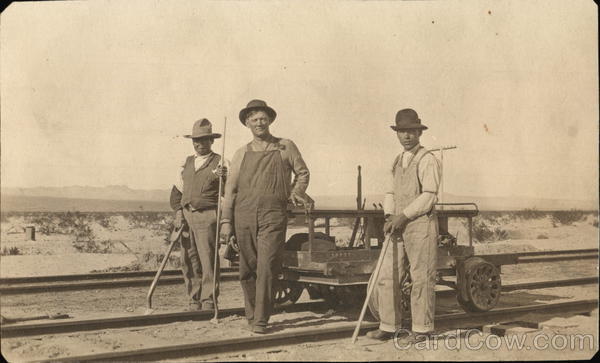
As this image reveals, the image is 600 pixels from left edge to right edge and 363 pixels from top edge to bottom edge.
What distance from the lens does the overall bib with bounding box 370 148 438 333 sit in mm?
5953

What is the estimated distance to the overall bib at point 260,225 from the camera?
6.39m

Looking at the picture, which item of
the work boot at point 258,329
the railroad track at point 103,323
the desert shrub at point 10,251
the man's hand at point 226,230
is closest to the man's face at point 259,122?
the man's hand at point 226,230

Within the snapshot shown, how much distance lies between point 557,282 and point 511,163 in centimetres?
225

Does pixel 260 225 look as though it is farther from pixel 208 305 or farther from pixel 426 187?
pixel 426 187

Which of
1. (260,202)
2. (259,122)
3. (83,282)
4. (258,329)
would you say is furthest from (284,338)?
(83,282)

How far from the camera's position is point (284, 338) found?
604 cm

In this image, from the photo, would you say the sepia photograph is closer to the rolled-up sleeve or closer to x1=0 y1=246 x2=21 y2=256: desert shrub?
the rolled-up sleeve

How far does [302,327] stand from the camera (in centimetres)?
692

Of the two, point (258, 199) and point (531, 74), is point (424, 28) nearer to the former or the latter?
point (531, 74)

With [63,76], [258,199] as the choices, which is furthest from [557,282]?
[63,76]

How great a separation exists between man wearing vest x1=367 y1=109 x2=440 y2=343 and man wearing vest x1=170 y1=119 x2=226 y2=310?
2.27m

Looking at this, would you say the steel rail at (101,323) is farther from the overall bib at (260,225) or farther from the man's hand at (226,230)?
the man's hand at (226,230)

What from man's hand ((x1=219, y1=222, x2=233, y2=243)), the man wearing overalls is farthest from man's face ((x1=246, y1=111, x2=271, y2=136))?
man's hand ((x1=219, y1=222, x2=233, y2=243))

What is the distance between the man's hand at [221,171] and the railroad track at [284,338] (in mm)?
2093
